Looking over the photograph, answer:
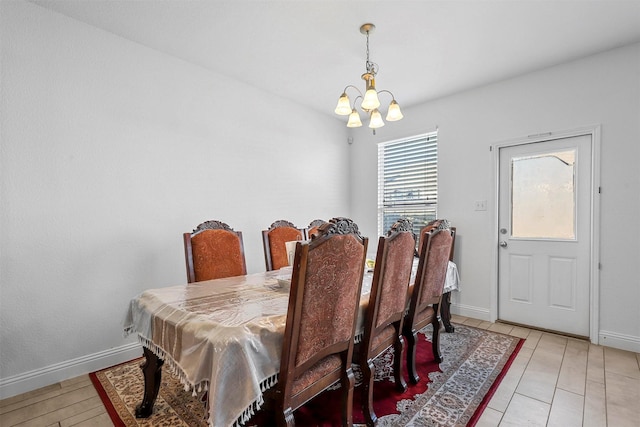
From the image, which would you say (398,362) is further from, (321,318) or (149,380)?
(149,380)

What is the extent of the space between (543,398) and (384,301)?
1.30m

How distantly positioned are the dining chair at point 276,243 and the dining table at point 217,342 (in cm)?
98

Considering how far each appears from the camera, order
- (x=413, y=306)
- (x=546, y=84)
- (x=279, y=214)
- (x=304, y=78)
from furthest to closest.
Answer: (x=279, y=214)
(x=304, y=78)
(x=546, y=84)
(x=413, y=306)

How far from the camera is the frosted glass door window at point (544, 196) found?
3.01m

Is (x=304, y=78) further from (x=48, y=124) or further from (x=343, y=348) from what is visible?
(x=343, y=348)

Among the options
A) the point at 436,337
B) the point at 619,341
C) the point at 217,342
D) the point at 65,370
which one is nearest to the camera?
the point at 217,342

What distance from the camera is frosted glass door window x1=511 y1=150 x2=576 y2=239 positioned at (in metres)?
3.01

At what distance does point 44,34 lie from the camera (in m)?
2.18

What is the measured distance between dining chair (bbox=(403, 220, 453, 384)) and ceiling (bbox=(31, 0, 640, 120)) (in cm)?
161

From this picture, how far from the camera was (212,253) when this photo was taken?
2.27 metres

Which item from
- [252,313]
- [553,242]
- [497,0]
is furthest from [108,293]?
[553,242]

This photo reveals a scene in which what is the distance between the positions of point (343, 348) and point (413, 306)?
0.80 metres

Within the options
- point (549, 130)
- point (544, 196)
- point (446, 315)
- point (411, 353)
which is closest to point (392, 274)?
point (411, 353)

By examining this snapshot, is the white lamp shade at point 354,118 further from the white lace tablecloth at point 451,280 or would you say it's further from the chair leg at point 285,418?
the chair leg at point 285,418
